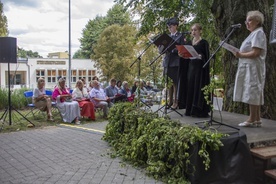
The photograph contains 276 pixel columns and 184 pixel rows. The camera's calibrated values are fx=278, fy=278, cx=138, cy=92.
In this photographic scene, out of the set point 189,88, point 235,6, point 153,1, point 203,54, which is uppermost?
point 153,1

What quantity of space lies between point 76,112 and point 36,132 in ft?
5.23

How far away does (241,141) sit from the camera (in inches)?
128

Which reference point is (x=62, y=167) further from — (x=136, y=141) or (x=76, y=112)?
(x=76, y=112)

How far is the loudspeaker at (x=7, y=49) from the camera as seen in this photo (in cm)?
693

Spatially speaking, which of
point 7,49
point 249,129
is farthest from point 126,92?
point 249,129

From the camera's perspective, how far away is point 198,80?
4574 millimetres

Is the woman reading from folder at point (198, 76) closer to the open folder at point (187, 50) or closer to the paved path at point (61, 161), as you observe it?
the open folder at point (187, 50)

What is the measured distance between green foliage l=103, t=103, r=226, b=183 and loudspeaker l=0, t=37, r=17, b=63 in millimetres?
3813

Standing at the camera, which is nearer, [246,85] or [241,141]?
[241,141]

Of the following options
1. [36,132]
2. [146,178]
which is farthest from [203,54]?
[36,132]

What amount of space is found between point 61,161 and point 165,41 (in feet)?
8.34

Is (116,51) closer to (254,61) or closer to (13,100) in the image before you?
(13,100)

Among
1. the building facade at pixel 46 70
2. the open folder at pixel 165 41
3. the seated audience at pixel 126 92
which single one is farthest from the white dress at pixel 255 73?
the building facade at pixel 46 70

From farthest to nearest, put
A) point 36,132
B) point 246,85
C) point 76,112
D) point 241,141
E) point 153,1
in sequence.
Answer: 1. point 153,1
2. point 76,112
3. point 36,132
4. point 246,85
5. point 241,141
